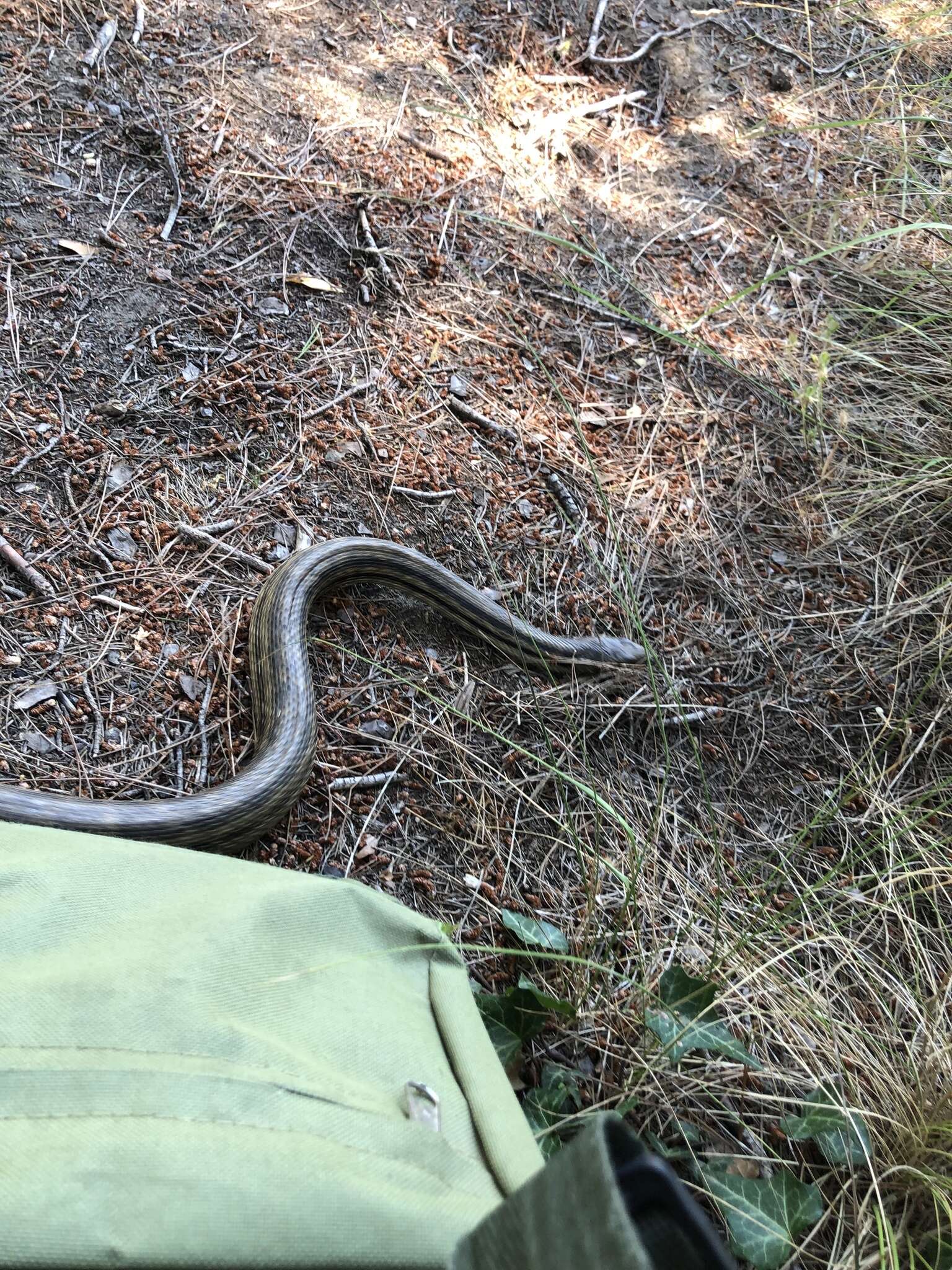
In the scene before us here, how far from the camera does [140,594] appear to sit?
2.81 meters

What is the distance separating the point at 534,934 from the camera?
2.32 metres

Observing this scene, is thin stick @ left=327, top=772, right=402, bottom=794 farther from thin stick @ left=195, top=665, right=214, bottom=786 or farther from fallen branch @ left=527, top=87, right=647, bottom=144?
fallen branch @ left=527, top=87, right=647, bottom=144

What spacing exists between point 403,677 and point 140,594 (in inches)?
35.6

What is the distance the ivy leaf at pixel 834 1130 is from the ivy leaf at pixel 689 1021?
150mm

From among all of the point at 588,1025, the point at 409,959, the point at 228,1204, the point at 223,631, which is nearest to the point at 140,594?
the point at 223,631

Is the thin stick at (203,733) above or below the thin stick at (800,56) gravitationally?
below

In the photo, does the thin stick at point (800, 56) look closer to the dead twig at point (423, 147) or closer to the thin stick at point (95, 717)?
the dead twig at point (423, 147)

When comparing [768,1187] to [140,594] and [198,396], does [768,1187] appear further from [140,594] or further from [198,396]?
[198,396]

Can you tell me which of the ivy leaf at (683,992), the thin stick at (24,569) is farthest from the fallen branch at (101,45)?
the ivy leaf at (683,992)

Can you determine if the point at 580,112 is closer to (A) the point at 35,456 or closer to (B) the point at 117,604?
(A) the point at 35,456

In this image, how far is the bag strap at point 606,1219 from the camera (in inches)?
31.8

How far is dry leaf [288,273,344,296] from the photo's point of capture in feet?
11.2

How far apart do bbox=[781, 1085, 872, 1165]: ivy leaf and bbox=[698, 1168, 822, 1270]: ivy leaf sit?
95mm

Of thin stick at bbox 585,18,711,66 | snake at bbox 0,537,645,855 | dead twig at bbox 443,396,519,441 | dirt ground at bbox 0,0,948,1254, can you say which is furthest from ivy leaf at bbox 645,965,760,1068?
thin stick at bbox 585,18,711,66
